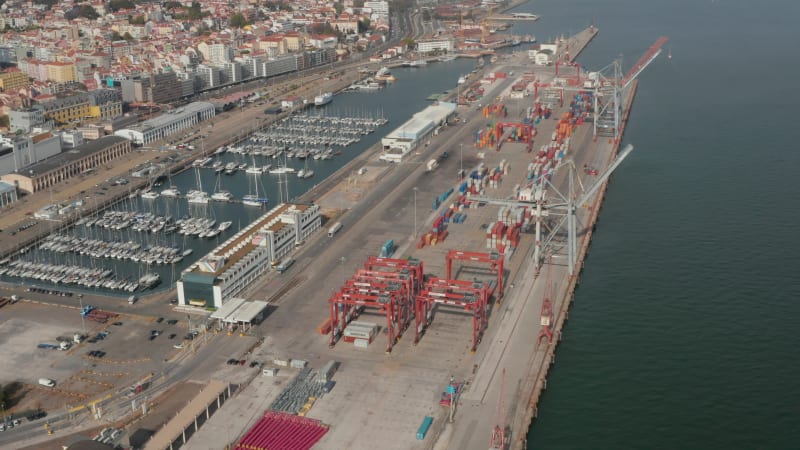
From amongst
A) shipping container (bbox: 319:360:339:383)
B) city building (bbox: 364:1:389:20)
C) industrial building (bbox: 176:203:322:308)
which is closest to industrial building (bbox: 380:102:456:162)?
industrial building (bbox: 176:203:322:308)

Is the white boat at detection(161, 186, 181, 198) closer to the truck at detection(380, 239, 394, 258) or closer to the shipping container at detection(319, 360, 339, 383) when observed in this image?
the truck at detection(380, 239, 394, 258)

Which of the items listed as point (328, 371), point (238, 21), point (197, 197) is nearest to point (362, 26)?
point (238, 21)

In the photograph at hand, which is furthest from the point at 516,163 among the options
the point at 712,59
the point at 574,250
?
the point at 712,59

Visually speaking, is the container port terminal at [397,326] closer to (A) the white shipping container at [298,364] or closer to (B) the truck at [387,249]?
(A) the white shipping container at [298,364]

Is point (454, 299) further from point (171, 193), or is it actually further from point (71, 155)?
point (71, 155)

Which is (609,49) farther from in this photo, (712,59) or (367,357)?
(367,357)

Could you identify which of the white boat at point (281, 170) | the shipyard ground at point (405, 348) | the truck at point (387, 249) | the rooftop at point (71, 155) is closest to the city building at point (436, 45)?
the white boat at point (281, 170)
